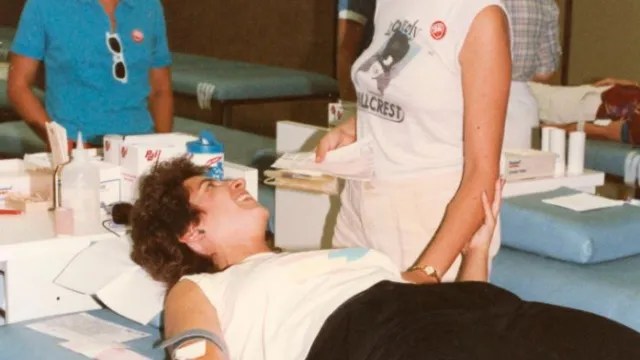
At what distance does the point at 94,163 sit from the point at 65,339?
1.57 feet

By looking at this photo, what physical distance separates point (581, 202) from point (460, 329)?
1537mm

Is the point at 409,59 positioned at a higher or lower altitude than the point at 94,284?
higher

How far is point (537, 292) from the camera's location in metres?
2.70

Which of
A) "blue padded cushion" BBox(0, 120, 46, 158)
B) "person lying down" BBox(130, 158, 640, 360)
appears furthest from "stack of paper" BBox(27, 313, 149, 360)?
"blue padded cushion" BBox(0, 120, 46, 158)

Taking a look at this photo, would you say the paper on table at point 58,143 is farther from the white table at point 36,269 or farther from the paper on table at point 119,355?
the paper on table at point 119,355

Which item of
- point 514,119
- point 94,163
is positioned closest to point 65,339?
point 94,163

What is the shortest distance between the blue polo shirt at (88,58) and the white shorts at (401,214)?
1126mm

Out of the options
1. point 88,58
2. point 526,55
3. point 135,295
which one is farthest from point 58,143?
point 526,55

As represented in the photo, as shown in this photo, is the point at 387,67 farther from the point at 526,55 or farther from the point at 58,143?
the point at 526,55

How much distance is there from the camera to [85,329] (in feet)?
6.88

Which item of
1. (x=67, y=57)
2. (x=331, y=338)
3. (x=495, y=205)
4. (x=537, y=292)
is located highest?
(x=67, y=57)

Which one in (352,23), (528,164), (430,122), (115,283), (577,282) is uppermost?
(352,23)

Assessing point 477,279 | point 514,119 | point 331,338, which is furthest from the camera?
point 514,119

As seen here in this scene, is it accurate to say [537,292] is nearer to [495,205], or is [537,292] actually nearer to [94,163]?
[495,205]
